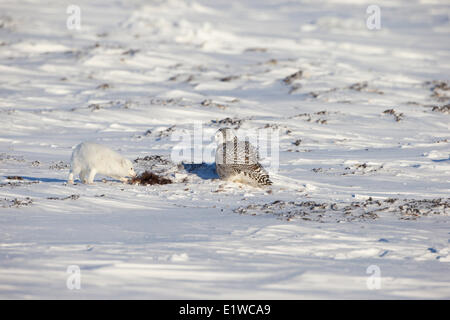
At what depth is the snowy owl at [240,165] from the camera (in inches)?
302

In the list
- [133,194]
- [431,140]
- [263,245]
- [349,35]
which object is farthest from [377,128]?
[349,35]

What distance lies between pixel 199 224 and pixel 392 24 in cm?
2141

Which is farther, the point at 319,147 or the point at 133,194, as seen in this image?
the point at 319,147

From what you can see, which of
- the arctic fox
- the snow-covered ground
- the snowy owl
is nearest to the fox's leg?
the arctic fox

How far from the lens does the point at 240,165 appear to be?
7688 mm

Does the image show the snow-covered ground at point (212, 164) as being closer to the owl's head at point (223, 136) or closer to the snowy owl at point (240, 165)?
the snowy owl at point (240, 165)

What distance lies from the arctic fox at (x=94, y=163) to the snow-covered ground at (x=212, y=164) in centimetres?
26

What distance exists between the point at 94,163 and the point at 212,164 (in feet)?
6.16

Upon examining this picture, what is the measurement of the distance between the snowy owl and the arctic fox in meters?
1.23

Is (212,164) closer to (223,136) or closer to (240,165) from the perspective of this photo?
(223,136)

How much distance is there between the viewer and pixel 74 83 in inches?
609

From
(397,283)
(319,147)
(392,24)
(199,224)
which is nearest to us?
(397,283)

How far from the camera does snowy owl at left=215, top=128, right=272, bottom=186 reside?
7660 millimetres

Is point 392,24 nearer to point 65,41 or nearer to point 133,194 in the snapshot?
point 65,41
